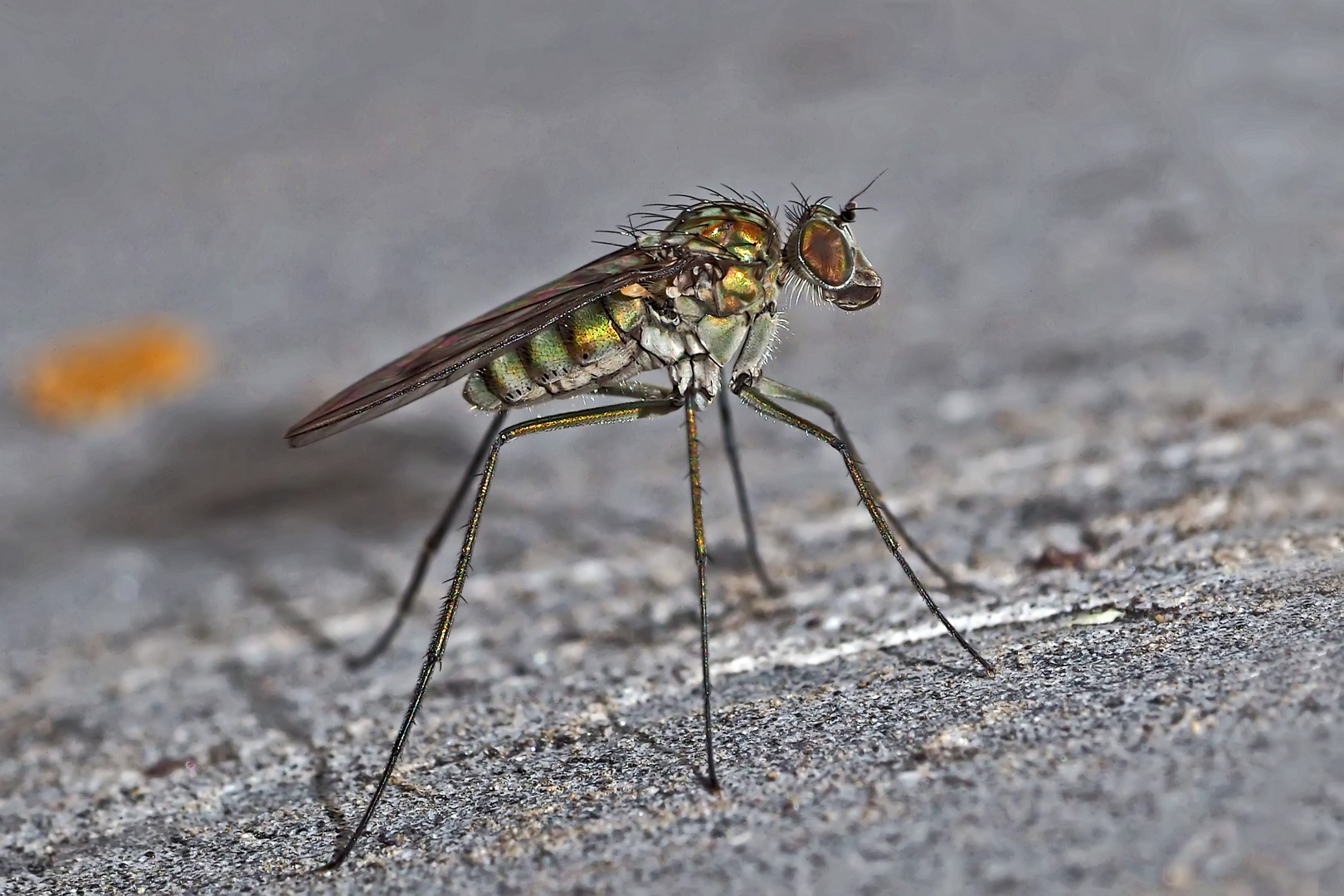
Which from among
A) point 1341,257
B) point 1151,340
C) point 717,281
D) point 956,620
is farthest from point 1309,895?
point 1341,257

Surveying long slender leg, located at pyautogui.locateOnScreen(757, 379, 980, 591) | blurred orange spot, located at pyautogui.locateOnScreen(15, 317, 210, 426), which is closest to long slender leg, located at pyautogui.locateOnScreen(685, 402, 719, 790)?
long slender leg, located at pyautogui.locateOnScreen(757, 379, 980, 591)

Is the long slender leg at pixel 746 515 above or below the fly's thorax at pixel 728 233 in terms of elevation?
below

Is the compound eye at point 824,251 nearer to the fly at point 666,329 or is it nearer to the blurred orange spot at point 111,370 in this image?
the fly at point 666,329

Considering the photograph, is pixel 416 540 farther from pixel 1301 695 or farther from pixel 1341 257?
pixel 1341 257

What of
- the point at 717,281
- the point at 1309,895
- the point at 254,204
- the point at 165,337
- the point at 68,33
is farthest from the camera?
the point at 68,33

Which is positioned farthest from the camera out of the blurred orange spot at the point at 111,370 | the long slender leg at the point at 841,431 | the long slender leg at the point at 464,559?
the blurred orange spot at the point at 111,370

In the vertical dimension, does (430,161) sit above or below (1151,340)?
above

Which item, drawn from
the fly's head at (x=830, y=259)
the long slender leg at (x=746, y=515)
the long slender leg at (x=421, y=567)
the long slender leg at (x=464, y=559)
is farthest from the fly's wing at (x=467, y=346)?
the long slender leg at (x=746, y=515)

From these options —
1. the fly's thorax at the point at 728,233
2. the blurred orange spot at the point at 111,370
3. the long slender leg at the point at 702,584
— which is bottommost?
the long slender leg at the point at 702,584
